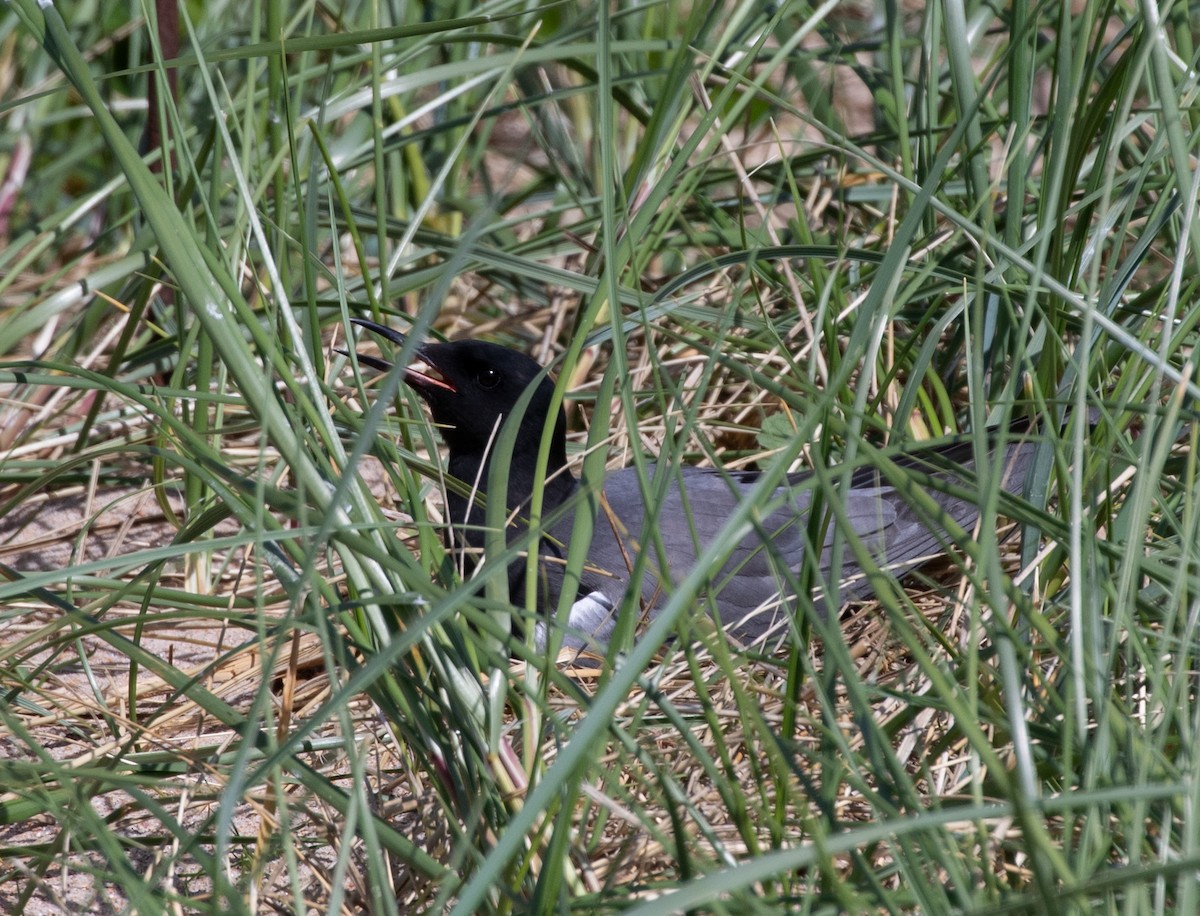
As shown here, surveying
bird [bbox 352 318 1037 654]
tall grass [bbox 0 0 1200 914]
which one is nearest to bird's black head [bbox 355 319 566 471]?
bird [bbox 352 318 1037 654]

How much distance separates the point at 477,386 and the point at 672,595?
168 cm

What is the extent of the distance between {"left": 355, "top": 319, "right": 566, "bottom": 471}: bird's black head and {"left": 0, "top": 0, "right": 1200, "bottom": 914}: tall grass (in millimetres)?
138

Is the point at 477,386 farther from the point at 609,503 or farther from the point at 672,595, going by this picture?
the point at 672,595

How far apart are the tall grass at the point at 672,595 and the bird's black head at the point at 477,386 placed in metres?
0.14

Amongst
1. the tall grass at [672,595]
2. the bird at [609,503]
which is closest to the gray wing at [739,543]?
the bird at [609,503]

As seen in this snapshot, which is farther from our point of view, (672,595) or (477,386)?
(477,386)

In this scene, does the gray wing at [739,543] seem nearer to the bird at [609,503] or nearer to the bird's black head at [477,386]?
the bird at [609,503]

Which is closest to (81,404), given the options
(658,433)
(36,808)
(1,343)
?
(1,343)

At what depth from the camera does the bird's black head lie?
275 centimetres

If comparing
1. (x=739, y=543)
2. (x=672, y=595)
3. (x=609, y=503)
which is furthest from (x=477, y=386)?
(x=672, y=595)

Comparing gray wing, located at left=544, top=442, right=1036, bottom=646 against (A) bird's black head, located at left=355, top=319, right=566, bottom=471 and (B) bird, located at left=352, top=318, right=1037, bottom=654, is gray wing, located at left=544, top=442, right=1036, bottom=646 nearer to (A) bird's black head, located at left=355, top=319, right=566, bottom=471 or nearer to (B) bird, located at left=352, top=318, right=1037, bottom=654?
(B) bird, located at left=352, top=318, right=1037, bottom=654

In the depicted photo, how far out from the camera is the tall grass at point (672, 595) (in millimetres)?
1188

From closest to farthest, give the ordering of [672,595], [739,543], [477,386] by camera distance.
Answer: [672,595]
[739,543]
[477,386]

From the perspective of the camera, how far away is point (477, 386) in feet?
9.12
